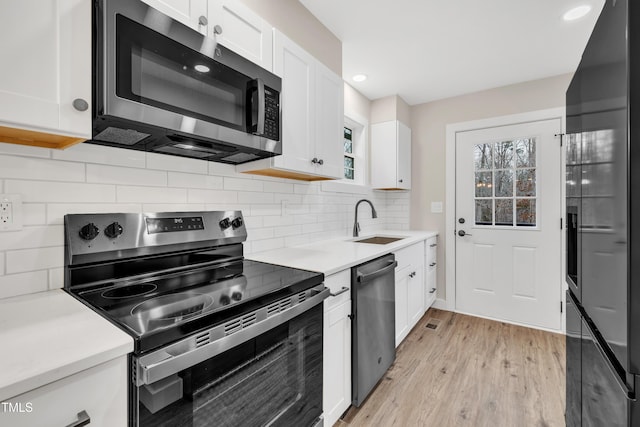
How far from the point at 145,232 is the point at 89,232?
0.64 feet

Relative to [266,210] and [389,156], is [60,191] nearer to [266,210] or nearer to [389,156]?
[266,210]

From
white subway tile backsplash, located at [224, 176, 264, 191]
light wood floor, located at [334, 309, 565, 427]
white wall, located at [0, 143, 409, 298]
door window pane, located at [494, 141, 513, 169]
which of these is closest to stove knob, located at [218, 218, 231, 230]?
white wall, located at [0, 143, 409, 298]

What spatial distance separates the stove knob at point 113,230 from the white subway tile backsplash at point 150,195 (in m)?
0.12

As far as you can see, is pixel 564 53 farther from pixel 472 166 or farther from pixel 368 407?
pixel 368 407

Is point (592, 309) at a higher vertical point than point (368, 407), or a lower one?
higher

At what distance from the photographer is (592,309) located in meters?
0.89

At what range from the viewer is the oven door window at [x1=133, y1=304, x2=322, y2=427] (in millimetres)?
745

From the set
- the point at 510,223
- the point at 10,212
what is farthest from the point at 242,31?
the point at 510,223

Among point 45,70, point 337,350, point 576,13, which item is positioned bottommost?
point 337,350

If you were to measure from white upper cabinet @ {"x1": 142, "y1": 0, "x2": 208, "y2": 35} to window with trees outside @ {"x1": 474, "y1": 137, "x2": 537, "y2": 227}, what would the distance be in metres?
2.97

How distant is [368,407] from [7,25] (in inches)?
87.3

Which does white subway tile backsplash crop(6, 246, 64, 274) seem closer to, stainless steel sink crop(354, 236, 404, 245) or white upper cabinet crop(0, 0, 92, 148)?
white upper cabinet crop(0, 0, 92, 148)

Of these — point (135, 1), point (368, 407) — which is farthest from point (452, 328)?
point (135, 1)

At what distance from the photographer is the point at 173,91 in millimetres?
1124
